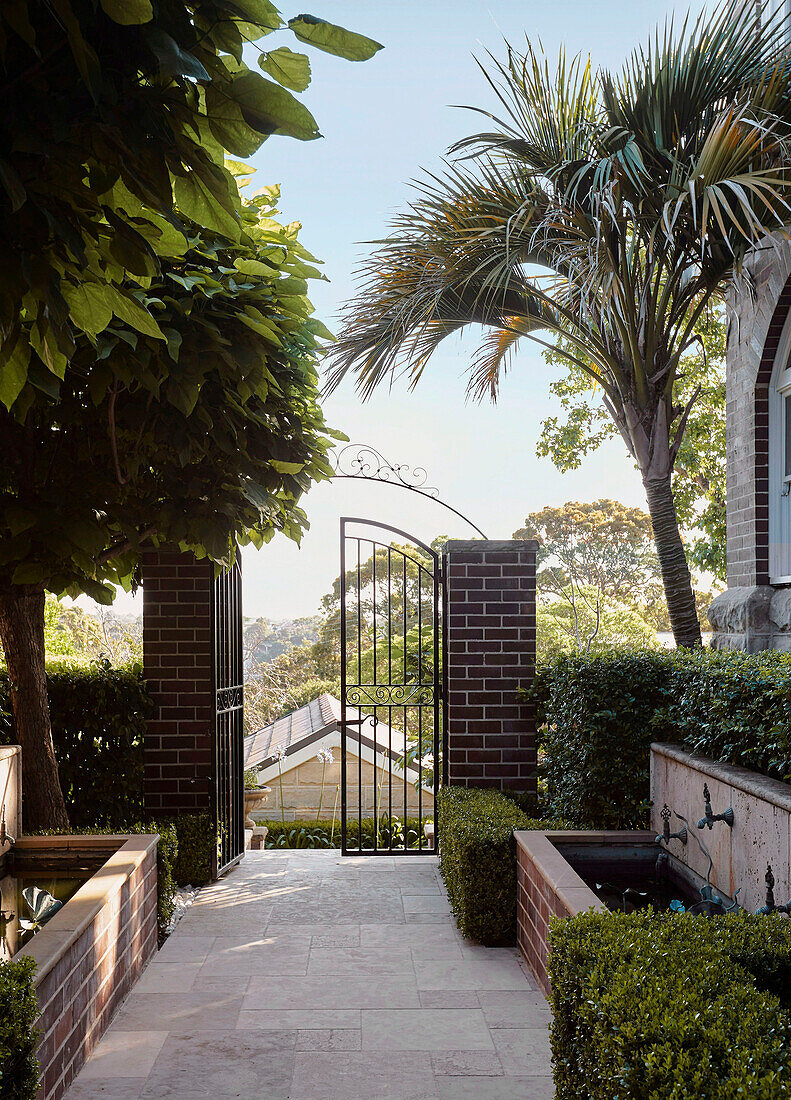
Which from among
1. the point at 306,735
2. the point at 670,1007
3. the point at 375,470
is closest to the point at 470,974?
the point at 670,1007

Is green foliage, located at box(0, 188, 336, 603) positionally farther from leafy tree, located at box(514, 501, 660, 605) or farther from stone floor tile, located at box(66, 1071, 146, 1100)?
leafy tree, located at box(514, 501, 660, 605)

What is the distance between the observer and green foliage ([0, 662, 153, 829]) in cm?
570

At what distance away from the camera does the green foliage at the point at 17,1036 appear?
2.19 metres

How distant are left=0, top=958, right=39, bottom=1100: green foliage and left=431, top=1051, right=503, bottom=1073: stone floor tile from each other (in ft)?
4.66

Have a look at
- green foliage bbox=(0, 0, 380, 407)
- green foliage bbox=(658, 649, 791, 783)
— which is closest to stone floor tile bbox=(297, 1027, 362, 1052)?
green foliage bbox=(658, 649, 791, 783)

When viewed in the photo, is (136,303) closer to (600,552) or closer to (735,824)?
(735,824)

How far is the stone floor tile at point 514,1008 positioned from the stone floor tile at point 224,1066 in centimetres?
81

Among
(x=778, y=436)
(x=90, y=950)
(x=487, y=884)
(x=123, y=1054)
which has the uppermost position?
(x=778, y=436)

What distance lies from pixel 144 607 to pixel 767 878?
13.4 ft

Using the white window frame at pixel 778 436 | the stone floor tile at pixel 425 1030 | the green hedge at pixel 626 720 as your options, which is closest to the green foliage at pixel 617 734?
the green hedge at pixel 626 720

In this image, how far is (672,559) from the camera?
616cm

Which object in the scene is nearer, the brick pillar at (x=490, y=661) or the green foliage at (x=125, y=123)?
the green foliage at (x=125, y=123)

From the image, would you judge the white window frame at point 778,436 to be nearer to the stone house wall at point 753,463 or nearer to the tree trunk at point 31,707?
the stone house wall at point 753,463

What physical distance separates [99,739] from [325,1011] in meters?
2.78
